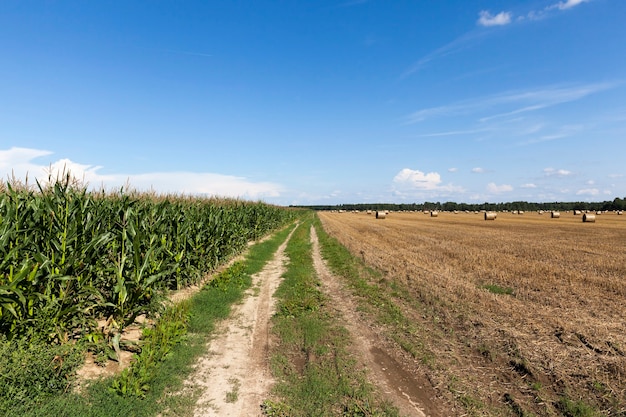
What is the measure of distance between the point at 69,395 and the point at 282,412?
3163 millimetres

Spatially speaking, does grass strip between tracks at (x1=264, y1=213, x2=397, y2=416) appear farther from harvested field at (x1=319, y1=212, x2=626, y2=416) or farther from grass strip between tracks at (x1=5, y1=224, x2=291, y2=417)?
grass strip between tracks at (x1=5, y1=224, x2=291, y2=417)

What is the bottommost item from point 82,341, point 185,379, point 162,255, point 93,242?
point 185,379

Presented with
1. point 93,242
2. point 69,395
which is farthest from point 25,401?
point 93,242

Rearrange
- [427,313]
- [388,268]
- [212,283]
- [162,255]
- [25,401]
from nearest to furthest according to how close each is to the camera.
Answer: [25,401]
[427,313]
[162,255]
[212,283]
[388,268]

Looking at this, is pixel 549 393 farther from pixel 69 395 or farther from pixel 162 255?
pixel 162 255

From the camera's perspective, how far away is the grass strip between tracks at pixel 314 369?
195 inches

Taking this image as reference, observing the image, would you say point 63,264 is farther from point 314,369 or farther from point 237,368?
point 314,369

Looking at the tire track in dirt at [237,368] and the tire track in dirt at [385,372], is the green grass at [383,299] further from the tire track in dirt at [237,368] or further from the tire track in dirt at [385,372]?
the tire track in dirt at [237,368]

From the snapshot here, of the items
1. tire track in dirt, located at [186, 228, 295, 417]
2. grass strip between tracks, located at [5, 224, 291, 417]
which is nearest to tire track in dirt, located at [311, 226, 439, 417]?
tire track in dirt, located at [186, 228, 295, 417]

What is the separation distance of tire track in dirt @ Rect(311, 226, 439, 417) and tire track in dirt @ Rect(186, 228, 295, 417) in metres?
1.93

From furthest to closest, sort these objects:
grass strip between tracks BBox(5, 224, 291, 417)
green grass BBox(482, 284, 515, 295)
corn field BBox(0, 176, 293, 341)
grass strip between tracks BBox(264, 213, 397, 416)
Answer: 1. green grass BBox(482, 284, 515, 295)
2. corn field BBox(0, 176, 293, 341)
3. grass strip between tracks BBox(264, 213, 397, 416)
4. grass strip between tracks BBox(5, 224, 291, 417)

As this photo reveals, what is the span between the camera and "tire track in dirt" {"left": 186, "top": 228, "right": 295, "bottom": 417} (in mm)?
5066

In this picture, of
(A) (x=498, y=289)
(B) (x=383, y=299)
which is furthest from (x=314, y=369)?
(A) (x=498, y=289)

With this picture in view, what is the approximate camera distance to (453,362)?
648cm
